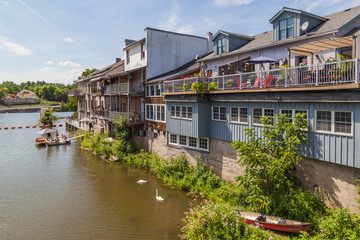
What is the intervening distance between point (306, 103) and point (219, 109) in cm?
671

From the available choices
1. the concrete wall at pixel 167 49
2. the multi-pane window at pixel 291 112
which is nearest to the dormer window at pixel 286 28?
the multi-pane window at pixel 291 112

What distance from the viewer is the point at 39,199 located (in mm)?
19594

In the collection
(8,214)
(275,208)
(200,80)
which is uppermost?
(200,80)

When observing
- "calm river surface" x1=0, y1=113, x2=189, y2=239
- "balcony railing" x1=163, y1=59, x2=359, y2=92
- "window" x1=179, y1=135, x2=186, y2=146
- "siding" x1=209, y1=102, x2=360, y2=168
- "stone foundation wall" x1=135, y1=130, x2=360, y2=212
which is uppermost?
"balcony railing" x1=163, y1=59, x2=359, y2=92

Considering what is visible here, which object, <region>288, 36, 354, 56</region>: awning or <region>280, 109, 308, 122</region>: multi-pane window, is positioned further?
<region>280, 109, 308, 122</region>: multi-pane window

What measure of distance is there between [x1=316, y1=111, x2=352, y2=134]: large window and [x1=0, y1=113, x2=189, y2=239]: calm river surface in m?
9.66

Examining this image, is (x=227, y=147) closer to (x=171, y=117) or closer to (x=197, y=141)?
(x=197, y=141)

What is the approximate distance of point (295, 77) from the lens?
42.9 ft

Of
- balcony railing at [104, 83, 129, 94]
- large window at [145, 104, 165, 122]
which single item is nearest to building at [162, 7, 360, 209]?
large window at [145, 104, 165, 122]

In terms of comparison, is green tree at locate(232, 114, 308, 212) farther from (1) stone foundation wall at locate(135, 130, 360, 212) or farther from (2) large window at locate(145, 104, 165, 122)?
(2) large window at locate(145, 104, 165, 122)

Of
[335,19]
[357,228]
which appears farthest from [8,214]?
[335,19]

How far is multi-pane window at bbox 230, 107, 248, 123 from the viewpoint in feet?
54.3

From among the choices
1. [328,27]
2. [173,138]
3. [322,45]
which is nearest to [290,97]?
[322,45]

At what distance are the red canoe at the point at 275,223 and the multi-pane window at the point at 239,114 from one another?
242 inches
